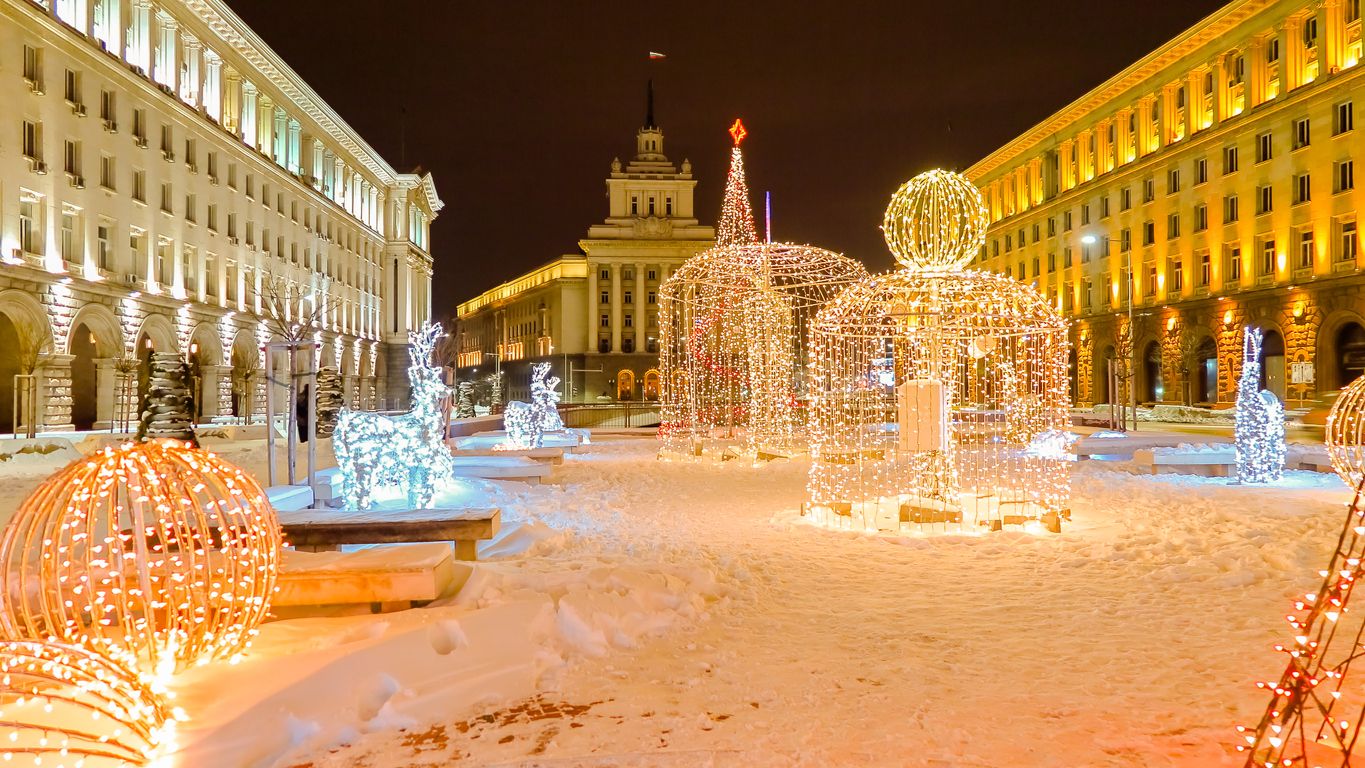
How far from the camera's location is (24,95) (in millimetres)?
26406

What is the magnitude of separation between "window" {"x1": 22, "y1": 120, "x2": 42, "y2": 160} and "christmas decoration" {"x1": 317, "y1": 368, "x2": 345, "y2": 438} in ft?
35.1

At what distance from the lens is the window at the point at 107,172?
3093 cm

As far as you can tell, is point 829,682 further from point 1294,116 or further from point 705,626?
point 1294,116

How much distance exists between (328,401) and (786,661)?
3242 centimetres

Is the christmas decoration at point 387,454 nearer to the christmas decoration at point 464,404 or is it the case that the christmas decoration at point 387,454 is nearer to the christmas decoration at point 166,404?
the christmas decoration at point 166,404

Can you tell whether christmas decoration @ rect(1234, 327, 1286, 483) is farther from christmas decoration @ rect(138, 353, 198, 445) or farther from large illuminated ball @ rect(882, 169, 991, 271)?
christmas decoration @ rect(138, 353, 198, 445)

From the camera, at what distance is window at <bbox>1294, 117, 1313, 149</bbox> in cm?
3588

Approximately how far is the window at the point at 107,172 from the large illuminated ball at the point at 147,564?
31041mm

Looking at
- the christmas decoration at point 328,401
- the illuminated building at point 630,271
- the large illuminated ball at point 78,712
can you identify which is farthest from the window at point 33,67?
the illuminated building at point 630,271

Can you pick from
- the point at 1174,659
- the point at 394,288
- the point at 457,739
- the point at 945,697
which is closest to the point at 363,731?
the point at 457,739

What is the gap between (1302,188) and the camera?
36344 mm

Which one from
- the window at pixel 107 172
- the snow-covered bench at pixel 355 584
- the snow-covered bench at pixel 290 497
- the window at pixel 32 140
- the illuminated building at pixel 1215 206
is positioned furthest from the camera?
the illuminated building at pixel 1215 206

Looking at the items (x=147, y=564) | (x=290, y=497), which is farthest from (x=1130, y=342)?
(x=147, y=564)

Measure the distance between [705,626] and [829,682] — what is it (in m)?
1.40
